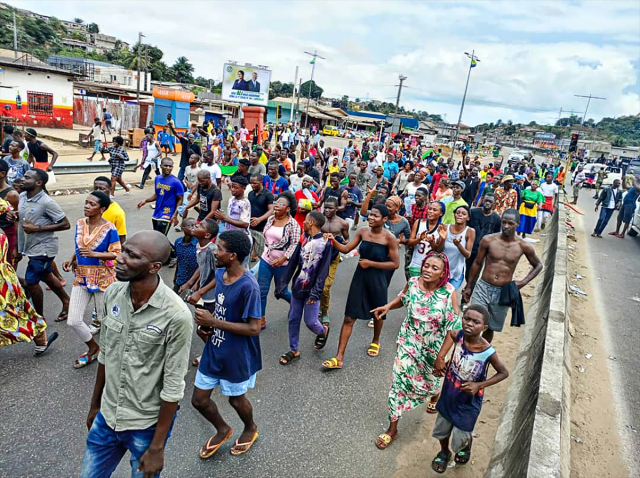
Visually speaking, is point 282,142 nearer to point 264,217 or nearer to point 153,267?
point 264,217

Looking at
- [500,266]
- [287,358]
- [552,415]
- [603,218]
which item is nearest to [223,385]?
[287,358]

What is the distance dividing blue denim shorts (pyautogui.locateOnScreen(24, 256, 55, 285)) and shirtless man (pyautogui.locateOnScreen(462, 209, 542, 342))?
448cm

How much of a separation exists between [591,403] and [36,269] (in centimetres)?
587

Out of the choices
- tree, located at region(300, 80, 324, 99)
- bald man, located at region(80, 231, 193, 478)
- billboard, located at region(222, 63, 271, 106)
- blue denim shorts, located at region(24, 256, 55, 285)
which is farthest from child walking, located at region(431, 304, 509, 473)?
tree, located at region(300, 80, 324, 99)

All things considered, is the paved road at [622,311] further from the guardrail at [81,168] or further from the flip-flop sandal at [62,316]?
the guardrail at [81,168]

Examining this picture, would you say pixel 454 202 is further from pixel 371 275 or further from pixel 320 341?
pixel 320 341

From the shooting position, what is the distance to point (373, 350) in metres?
4.84

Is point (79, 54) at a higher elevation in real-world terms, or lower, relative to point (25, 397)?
higher

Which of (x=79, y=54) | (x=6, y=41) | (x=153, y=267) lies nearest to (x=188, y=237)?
(x=153, y=267)

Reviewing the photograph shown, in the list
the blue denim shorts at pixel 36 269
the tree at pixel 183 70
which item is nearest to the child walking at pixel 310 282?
the blue denim shorts at pixel 36 269

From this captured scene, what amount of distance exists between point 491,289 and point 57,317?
4.87m

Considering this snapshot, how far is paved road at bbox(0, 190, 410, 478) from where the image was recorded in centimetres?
303

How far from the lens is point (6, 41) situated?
169ft

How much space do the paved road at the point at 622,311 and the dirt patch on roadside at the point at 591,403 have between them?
116 mm
